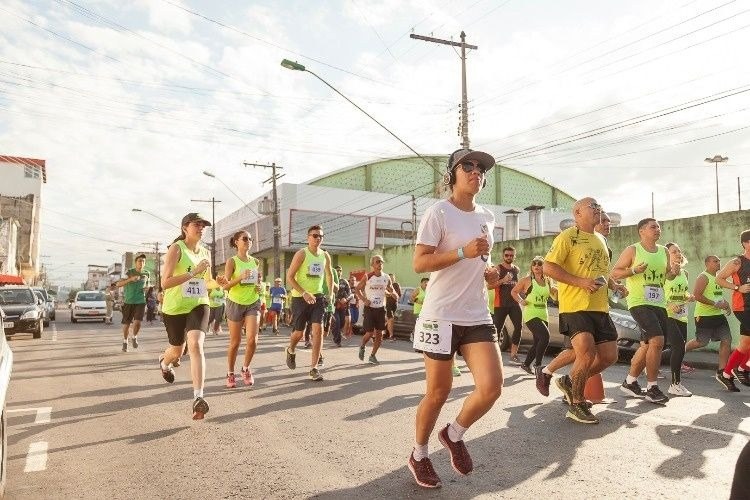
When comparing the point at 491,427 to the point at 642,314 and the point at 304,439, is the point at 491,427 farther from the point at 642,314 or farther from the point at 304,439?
the point at 642,314

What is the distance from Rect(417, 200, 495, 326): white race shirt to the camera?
3803 mm

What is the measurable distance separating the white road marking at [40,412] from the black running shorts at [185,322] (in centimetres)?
133

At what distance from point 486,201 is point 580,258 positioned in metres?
53.7

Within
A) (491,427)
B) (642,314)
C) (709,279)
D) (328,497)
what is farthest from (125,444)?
(709,279)

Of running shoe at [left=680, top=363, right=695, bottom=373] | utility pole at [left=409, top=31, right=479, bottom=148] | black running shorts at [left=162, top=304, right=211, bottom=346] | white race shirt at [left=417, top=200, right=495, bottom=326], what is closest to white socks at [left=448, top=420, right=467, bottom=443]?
white race shirt at [left=417, top=200, right=495, bottom=326]

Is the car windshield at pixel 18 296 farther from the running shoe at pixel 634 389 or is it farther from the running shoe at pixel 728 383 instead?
the running shoe at pixel 728 383

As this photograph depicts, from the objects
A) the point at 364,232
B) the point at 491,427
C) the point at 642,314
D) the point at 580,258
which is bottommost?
the point at 491,427

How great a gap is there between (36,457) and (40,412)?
2.08 metres

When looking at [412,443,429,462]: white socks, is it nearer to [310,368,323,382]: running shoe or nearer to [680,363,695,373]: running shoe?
[310,368,323,382]: running shoe

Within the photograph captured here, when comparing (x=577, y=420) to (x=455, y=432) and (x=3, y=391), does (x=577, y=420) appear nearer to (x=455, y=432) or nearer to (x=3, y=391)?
(x=455, y=432)

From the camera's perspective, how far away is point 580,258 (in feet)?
18.7

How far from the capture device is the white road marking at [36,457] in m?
4.37

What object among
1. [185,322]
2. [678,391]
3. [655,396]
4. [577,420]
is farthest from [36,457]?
[678,391]

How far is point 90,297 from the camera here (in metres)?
31.6
